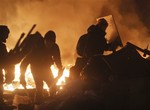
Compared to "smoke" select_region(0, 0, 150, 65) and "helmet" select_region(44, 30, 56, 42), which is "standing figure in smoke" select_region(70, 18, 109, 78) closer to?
"helmet" select_region(44, 30, 56, 42)

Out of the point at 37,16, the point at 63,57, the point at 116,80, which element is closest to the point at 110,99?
the point at 116,80

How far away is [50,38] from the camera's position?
8.68 meters

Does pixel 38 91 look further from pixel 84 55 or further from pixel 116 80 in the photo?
pixel 116 80

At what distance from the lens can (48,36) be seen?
8641mm

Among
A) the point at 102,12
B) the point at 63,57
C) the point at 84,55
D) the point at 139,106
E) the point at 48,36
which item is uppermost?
the point at 102,12

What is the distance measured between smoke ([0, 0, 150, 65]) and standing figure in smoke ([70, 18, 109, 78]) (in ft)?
25.0

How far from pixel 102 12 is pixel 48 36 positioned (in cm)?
866

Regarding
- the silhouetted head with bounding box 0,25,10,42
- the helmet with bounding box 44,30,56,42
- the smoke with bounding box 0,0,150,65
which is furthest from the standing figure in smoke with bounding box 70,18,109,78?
the smoke with bounding box 0,0,150,65

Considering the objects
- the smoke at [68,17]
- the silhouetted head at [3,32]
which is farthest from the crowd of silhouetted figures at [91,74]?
the smoke at [68,17]

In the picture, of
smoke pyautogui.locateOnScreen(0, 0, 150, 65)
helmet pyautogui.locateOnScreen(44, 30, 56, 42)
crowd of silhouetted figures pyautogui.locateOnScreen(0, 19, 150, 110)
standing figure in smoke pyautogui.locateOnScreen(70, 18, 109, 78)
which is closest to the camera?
crowd of silhouetted figures pyautogui.locateOnScreen(0, 19, 150, 110)

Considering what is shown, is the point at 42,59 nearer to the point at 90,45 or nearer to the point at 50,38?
the point at 50,38

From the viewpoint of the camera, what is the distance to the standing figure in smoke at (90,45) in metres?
8.20

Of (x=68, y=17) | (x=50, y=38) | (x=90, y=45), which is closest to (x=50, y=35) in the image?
(x=50, y=38)

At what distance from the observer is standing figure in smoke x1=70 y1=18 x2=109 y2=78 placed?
8203 mm
